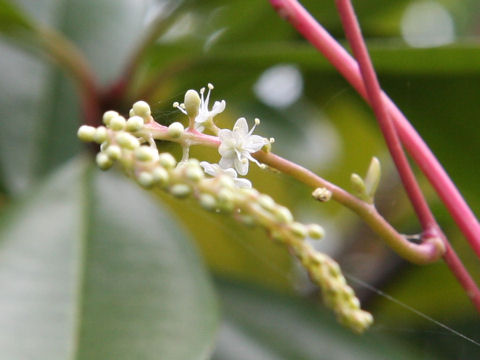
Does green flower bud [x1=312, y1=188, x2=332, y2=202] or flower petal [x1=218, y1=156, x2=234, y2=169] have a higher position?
green flower bud [x1=312, y1=188, x2=332, y2=202]

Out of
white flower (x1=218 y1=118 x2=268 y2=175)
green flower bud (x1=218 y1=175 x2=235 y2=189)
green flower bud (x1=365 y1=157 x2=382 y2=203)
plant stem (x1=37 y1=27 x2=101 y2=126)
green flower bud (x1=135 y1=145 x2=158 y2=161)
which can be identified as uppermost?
plant stem (x1=37 y1=27 x2=101 y2=126)

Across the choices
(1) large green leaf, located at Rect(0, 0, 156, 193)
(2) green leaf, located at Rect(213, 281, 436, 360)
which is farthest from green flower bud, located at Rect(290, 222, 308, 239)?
(1) large green leaf, located at Rect(0, 0, 156, 193)

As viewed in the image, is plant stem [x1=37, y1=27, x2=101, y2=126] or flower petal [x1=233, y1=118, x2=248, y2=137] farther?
plant stem [x1=37, y1=27, x2=101, y2=126]

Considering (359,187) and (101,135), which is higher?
(359,187)

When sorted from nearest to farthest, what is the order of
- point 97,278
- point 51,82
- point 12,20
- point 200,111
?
point 200,111, point 97,278, point 12,20, point 51,82

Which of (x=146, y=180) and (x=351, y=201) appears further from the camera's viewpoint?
(x=351, y=201)

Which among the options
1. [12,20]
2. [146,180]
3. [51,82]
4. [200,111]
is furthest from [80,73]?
[146,180]

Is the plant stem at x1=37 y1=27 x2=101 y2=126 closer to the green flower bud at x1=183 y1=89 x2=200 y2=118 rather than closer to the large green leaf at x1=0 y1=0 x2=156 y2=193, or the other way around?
the large green leaf at x1=0 y1=0 x2=156 y2=193

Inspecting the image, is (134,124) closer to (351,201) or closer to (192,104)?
(192,104)

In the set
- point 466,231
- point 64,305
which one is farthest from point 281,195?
point 466,231
